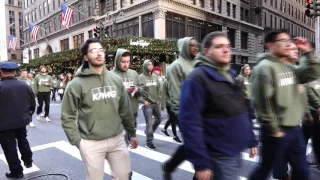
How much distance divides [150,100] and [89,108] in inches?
154

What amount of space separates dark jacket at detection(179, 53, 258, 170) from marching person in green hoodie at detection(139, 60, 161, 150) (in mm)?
4206

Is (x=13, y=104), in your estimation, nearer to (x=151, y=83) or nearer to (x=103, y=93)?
(x=103, y=93)

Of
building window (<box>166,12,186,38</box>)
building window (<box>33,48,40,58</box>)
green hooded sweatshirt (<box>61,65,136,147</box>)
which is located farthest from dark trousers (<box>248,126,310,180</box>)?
building window (<box>33,48,40,58</box>)

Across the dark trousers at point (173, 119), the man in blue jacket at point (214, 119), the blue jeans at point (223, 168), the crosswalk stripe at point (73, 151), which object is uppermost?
the man in blue jacket at point (214, 119)

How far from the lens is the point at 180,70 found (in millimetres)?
4965

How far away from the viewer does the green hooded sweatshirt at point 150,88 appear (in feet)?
22.9

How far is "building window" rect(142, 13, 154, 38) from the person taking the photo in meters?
28.8

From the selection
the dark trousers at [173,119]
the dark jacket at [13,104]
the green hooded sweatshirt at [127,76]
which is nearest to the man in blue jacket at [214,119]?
the green hooded sweatshirt at [127,76]

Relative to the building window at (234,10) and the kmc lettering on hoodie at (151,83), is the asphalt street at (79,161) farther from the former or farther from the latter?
the building window at (234,10)

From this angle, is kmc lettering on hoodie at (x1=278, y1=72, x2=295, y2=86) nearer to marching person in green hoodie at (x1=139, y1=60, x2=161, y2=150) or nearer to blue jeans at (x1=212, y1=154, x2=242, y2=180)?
blue jeans at (x1=212, y1=154, x2=242, y2=180)

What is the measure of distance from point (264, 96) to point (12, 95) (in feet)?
13.7

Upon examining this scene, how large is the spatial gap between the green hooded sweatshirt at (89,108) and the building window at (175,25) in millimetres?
26103

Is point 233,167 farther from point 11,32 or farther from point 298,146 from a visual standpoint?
point 11,32

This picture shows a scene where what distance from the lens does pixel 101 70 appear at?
10.9ft
